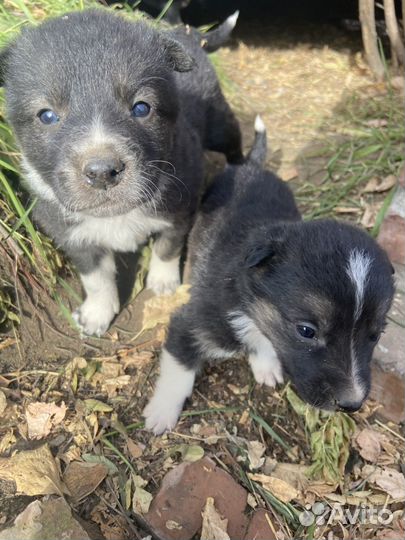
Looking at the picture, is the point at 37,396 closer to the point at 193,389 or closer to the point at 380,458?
the point at 193,389

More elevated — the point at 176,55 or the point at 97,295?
the point at 176,55

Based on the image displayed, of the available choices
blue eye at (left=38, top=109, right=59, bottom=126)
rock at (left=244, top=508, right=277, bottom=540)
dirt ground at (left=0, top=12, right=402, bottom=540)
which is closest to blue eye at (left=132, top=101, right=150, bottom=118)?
blue eye at (left=38, top=109, right=59, bottom=126)

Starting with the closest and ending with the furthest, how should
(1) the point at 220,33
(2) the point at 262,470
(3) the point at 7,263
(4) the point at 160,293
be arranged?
1. (2) the point at 262,470
2. (3) the point at 7,263
3. (4) the point at 160,293
4. (1) the point at 220,33

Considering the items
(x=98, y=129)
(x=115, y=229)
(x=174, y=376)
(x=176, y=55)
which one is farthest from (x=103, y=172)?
(x=174, y=376)

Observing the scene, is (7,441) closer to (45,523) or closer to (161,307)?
(45,523)

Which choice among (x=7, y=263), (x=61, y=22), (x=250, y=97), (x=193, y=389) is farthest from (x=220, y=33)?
(x=193, y=389)

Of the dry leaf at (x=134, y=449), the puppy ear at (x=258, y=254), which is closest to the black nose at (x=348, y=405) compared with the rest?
the puppy ear at (x=258, y=254)

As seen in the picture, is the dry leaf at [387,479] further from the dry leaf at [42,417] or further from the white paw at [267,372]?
the dry leaf at [42,417]
